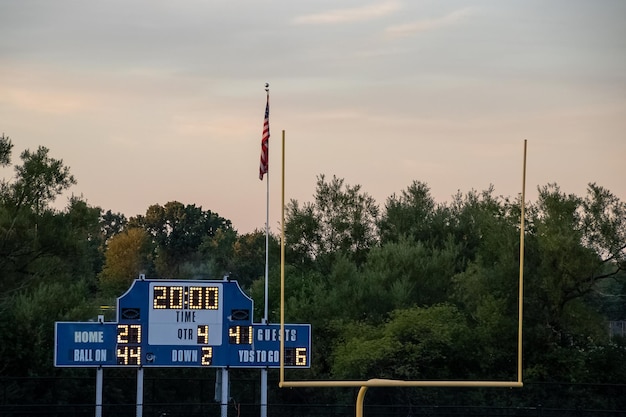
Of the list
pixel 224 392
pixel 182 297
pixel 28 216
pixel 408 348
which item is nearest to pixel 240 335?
pixel 224 392

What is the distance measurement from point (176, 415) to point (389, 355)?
7571mm

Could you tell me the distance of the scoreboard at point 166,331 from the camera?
26.7 metres

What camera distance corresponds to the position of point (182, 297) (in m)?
26.6

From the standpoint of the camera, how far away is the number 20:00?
87.2 feet

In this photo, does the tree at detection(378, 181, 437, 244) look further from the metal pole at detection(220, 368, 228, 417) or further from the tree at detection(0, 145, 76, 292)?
the metal pole at detection(220, 368, 228, 417)

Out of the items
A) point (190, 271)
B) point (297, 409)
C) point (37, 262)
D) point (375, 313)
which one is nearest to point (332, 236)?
point (375, 313)

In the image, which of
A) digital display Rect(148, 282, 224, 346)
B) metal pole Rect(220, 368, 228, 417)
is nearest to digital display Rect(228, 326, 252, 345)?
digital display Rect(148, 282, 224, 346)

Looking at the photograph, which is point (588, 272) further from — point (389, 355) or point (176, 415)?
point (176, 415)

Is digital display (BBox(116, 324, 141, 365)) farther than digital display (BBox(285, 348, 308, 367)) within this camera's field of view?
No

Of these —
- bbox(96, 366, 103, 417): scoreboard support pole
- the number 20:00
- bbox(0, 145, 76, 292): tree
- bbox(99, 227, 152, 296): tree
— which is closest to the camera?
the number 20:00

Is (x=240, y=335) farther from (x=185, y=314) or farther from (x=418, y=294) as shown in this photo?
(x=418, y=294)

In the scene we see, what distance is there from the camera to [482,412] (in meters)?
29.3

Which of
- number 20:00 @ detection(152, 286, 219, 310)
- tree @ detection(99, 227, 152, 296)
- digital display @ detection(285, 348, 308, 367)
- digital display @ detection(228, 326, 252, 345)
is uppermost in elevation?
tree @ detection(99, 227, 152, 296)

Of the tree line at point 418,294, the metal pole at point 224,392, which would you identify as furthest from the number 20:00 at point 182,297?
the tree line at point 418,294
